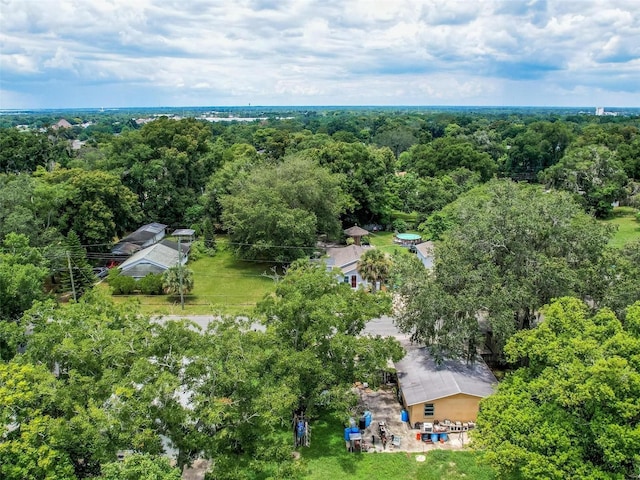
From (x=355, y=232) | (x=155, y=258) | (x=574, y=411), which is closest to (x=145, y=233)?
(x=155, y=258)

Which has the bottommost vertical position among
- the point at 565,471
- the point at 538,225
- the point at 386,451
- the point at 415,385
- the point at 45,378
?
the point at 386,451

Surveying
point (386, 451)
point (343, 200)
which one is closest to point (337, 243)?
point (343, 200)

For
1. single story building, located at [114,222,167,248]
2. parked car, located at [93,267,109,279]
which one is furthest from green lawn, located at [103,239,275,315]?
single story building, located at [114,222,167,248]

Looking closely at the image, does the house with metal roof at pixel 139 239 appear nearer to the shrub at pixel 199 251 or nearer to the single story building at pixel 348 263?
the shrub at pixel 199 251

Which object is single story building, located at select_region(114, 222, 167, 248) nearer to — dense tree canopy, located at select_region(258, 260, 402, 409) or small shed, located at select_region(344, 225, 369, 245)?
small shed, located at select_region(344, 225, 369, 245)

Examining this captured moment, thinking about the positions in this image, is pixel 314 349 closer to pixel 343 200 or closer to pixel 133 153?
pixel 343 200

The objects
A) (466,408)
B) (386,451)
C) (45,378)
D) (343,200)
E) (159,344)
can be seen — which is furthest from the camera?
(343,200)
